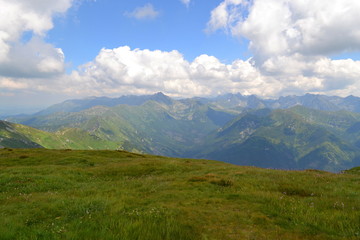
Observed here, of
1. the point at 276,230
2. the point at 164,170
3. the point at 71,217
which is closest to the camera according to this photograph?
the point at 276,230

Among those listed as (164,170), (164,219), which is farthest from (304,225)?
(164,170)

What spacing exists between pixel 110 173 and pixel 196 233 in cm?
2305

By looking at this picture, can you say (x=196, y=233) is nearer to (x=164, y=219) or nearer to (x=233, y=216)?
(x=164, y=219)

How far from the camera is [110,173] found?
28375 mm

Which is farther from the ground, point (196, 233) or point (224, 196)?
point (196, 233)

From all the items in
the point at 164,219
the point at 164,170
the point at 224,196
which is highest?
the point at 164,219

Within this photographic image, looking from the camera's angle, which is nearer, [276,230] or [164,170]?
[276,230]

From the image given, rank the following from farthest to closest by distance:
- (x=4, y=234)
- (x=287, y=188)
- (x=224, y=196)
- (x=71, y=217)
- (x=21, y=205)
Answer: (x=287, y=188) < (x=224, y=196) < (x=21, y=205) < (x=71, y=217) < (x=4, y=234)

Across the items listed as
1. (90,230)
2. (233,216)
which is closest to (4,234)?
(90,230)

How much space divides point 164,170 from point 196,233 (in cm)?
2374

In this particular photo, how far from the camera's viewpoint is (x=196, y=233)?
7.77 meters

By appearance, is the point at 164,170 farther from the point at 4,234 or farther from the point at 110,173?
the point at 4,234

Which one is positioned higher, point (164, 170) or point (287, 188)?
point (287, 188)

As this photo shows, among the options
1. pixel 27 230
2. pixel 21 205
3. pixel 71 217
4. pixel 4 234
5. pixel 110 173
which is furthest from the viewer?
pixel 110 173
